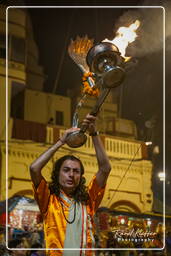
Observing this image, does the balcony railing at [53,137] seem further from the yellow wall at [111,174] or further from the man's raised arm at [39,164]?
the man's raised arm at [39,164]

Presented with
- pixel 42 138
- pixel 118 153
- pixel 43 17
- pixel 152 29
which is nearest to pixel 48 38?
pixel 43 17

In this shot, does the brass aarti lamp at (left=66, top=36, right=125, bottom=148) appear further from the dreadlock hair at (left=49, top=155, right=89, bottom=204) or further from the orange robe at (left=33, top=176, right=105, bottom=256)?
the orange robe at (left=33, top=176, right=105, bottom=256)

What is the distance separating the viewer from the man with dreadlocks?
2195mm

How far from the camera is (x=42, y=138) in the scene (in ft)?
31.9

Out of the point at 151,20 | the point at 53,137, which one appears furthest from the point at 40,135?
the point at 151,20

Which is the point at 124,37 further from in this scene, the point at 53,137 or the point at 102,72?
the point at 53,137

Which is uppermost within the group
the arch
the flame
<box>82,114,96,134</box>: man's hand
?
the flame

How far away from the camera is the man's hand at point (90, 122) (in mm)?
2254

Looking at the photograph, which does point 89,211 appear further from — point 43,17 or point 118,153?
point 118,153

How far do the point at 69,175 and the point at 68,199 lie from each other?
0.13 meters

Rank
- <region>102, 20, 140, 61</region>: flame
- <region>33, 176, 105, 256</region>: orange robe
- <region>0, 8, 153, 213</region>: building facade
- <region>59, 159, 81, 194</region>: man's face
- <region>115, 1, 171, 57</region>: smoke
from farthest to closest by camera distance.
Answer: <region>0, 8, 153, 213</region>: building facade < <region>115, 1, 171, 57</region>: smoke < <region>102, 20, 140, 61</region>: flame < <region>59, 159, 81, 194</region>: man's face < <region>33, 176, 105, 256</region>: orange robe

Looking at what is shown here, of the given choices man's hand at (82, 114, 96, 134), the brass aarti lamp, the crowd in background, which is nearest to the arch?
the crowd in background

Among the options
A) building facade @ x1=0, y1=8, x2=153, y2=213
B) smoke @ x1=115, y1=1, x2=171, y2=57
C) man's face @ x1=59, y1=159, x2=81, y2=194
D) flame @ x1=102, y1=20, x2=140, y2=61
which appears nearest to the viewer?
man's face @ x1=59, y1=159, x2=81, y2=194

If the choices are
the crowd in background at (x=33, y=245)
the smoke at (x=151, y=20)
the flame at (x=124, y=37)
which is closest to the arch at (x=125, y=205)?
the crowd in background at (x=33, y=245)
